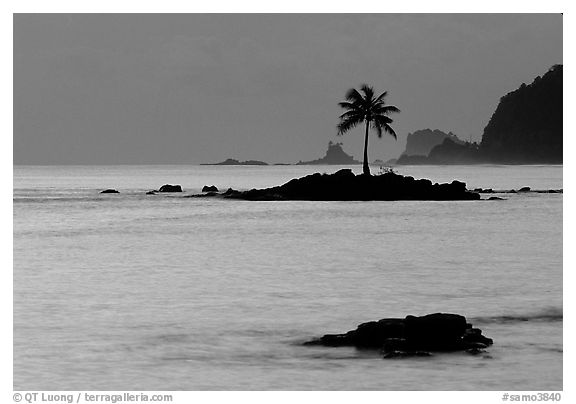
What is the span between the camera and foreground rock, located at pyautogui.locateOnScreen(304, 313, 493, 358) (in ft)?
57.6

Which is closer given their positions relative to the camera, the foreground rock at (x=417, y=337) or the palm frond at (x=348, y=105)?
the foreground rock at (x=417, y=337)

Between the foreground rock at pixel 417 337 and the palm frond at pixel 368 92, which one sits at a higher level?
the palm frond at pixel 368 92

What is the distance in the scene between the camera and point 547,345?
19406 millimetres

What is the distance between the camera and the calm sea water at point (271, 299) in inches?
672

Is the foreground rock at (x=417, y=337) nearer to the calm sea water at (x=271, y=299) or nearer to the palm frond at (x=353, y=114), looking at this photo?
the calm sea water at (x=271, y=299)

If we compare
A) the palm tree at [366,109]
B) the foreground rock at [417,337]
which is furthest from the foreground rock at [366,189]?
the foreground rock at [417,337]

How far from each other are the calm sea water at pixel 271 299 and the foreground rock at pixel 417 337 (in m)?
0.30

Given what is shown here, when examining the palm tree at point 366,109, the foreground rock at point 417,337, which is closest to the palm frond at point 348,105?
the palm tree at point 366,109

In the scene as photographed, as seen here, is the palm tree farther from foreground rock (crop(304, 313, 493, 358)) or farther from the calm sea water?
foreground rock (crop(304, 313, 493, 358))

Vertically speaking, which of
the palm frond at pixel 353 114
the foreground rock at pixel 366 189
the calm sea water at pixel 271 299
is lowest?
the calm sea water at pixel 271 299

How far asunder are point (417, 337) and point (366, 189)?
5473cm

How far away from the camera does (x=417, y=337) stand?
58.0 feet

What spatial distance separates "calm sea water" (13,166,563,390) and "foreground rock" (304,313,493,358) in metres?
0.30

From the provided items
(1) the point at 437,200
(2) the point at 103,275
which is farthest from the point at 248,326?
(1) the point at 437,200
